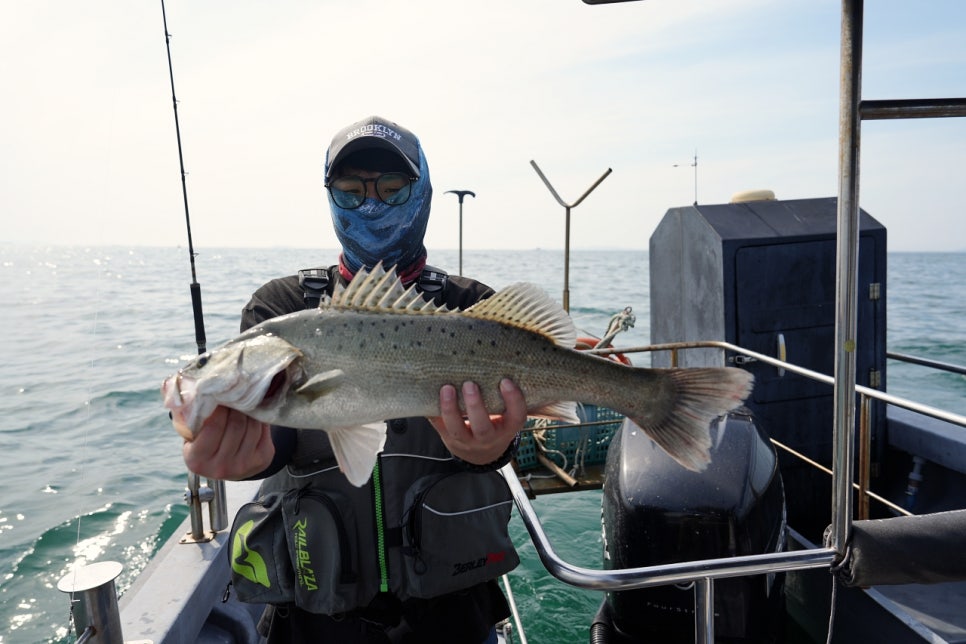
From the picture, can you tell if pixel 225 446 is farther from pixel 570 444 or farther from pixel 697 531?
pixel 570 444

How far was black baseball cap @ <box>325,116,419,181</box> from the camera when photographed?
9.19 feet

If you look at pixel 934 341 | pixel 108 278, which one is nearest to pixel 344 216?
pixel 934 341

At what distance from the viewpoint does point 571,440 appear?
7156mm

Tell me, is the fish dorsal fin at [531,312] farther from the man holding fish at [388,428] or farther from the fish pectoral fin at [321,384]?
the fish pectoral fin at [321,384]

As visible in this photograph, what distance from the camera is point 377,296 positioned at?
2371mm

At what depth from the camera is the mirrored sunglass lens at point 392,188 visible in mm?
2988

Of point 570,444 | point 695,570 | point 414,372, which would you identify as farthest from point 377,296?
point 570,444

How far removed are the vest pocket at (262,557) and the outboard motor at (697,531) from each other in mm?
1905

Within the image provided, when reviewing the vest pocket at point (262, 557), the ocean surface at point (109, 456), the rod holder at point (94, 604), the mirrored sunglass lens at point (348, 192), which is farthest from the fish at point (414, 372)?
the ocean surface at point (109, 456)

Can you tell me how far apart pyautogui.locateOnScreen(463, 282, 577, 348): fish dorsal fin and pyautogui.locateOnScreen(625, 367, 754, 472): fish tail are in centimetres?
39

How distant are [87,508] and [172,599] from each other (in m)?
7.84

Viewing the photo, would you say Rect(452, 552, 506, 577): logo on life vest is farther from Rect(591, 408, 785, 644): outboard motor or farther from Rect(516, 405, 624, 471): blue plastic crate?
Rect(516, 405, 624, 471): blue plastic crate

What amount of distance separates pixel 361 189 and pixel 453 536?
1.56 m

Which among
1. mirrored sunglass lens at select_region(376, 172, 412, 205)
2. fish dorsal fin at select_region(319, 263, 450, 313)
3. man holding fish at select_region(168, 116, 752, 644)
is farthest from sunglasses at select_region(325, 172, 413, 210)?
fish dorsal fin at select_region(319, 263, 450, 313)
